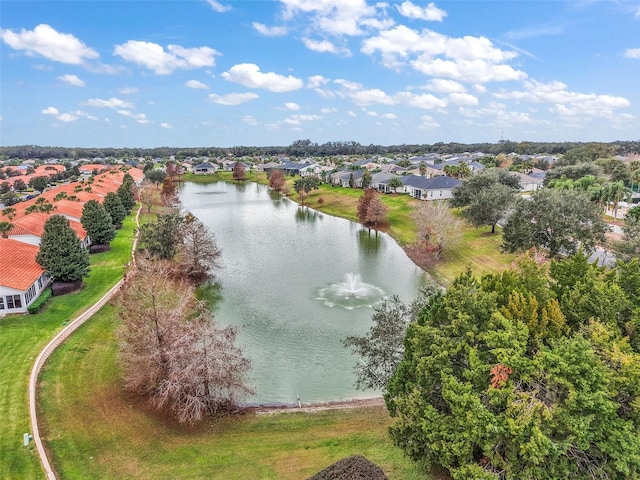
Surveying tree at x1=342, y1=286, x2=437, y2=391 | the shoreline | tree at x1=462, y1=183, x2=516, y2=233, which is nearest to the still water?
the shoreline

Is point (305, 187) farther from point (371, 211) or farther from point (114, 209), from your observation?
point (114, 209)

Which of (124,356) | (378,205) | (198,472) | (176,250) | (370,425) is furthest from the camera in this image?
(378,205)

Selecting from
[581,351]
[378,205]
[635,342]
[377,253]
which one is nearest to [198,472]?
[581,351]

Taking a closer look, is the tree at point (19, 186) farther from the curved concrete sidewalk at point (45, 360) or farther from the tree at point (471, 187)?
the tree at point (471, 187)

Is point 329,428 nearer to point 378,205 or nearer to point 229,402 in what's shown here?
point 229,402

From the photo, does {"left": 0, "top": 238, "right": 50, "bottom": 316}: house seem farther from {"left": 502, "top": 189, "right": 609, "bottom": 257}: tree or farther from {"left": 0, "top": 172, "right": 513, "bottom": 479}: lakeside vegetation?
{"left": 502, "top": 189, "right": 609, "bottom": 257}: tree
